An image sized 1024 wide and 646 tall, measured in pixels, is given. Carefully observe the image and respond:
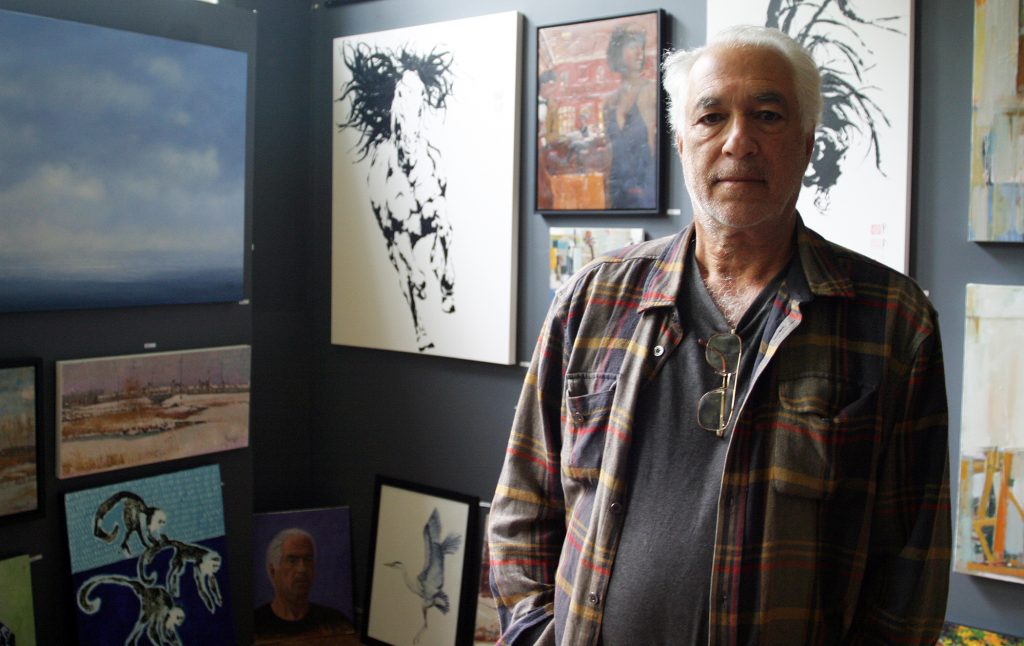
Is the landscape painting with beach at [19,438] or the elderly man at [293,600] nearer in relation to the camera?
the landscape painting with beach at [19,438]

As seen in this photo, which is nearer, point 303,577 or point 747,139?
point 747,139

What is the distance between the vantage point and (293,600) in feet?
12.3

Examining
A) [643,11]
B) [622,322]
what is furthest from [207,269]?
[622,322]

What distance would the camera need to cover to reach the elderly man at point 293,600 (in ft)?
12.1

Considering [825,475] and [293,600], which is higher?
[825,475]

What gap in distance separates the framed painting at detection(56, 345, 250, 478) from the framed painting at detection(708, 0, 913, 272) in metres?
2.02

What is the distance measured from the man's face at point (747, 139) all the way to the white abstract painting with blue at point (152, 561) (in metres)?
2.28

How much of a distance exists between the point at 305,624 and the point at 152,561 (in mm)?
814

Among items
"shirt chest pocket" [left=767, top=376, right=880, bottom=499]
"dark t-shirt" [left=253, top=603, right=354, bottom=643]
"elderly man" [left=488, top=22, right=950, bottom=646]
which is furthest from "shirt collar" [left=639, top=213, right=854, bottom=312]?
"dark t-shirt" [left=253, top=603, right=354, bottom=643]

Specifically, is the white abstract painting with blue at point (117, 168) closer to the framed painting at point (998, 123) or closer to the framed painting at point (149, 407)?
the framed painting at point (149, 407)

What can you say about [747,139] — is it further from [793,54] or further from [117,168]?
[117,168]

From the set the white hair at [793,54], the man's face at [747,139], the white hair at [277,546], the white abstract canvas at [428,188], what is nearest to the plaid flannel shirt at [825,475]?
the man's face at [747,139]

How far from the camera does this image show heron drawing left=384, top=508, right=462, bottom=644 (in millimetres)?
3586

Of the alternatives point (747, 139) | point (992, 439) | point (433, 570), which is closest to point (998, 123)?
point (992, 439)
